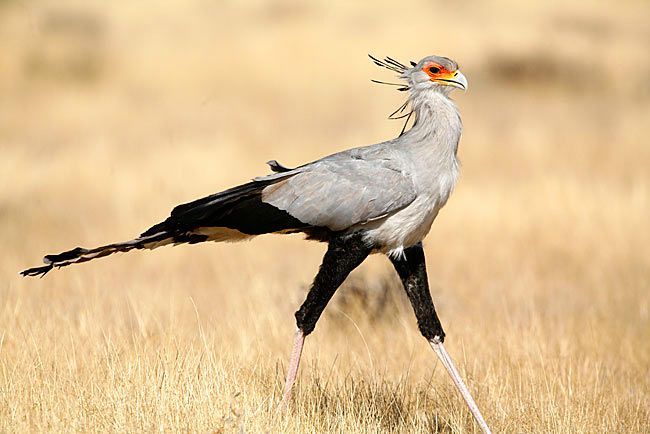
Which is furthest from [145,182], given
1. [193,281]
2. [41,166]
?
[193,281]

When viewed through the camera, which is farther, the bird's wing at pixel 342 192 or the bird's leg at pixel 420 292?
the bird's leg at pixel 420 292

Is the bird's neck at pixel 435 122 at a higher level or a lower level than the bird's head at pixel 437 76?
lower

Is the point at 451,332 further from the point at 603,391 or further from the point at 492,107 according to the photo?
the point at 492,107

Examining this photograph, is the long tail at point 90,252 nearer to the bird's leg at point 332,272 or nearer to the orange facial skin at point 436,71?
the bird's leg at point 332,272

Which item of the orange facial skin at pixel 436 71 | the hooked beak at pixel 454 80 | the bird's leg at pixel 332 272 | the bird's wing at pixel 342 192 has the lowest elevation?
the bird's leg at pixel 332 272

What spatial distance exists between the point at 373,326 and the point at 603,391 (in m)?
2.10

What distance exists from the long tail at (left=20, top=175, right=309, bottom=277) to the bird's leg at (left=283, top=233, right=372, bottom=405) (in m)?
0.20

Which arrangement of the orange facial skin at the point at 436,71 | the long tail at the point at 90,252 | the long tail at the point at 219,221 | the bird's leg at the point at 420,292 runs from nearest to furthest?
1. the long tail at the point at 90,252
2. the long tail at the point at 219,221
3. the bird's leg at the point at 420,292
4. the orange facial skin at the point at 436,71

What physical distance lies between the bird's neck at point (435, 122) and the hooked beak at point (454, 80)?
0.19ft

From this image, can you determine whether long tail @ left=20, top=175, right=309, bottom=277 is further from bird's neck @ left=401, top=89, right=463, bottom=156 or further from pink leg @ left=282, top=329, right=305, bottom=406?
bird's neck @ left=401, top=89, right=463, bottom=156

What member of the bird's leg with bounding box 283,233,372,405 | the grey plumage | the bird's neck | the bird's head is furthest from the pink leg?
the bird's head

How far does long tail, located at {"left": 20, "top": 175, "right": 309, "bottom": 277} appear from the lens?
4.51m

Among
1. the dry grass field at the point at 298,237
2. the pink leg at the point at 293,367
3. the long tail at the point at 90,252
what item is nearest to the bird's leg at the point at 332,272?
the pink leg at the point at 293,367

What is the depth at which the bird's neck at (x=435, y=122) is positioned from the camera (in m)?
4.60
